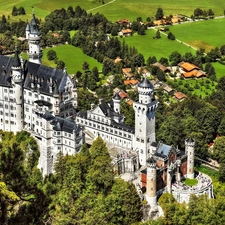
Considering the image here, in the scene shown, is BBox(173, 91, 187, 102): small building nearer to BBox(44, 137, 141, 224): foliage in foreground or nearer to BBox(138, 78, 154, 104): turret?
BBox(138, 78, 154, 104): turret

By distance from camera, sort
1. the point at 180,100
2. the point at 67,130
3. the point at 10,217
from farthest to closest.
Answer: the point at 180,100 < the point at 67,130 < the point at 10,217

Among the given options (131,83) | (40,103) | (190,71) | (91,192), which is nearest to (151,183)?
(91,192)

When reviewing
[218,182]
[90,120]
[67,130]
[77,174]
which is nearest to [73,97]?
[90,120]

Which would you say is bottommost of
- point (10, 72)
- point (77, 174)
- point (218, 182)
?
point (218, 182)

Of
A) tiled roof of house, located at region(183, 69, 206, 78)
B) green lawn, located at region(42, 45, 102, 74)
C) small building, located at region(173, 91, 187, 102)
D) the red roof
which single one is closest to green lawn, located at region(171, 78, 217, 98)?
tiled roof of house, located at region(183, 69, 206, 78)

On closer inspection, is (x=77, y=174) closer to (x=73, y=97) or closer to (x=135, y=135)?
(x=135, y=135)

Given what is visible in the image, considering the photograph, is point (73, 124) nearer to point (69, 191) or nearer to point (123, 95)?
point (69, 191)
